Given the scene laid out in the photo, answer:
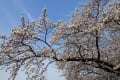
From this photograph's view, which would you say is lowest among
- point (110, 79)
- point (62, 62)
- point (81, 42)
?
point (110, 79)

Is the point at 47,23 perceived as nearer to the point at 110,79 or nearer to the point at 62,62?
the point at 62,62

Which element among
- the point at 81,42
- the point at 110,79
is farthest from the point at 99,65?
the point at 110,79

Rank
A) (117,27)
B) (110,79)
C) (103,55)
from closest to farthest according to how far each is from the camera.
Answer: (117,27) < (103,55) < (110,79)

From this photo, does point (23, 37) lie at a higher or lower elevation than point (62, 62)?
higher

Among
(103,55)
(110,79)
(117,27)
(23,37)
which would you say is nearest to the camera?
(23,37)

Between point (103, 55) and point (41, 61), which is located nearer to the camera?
point (41, 61)

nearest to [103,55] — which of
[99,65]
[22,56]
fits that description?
[99,65]

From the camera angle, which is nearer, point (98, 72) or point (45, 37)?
point (45, 37)

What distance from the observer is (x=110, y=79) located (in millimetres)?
24438

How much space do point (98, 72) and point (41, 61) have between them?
8966 millimetres

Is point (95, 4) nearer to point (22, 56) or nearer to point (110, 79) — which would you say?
point (22, 56)

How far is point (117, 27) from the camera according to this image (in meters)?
17.6

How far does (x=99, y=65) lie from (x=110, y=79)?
22.8ft

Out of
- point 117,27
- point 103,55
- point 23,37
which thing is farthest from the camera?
point 103,55
